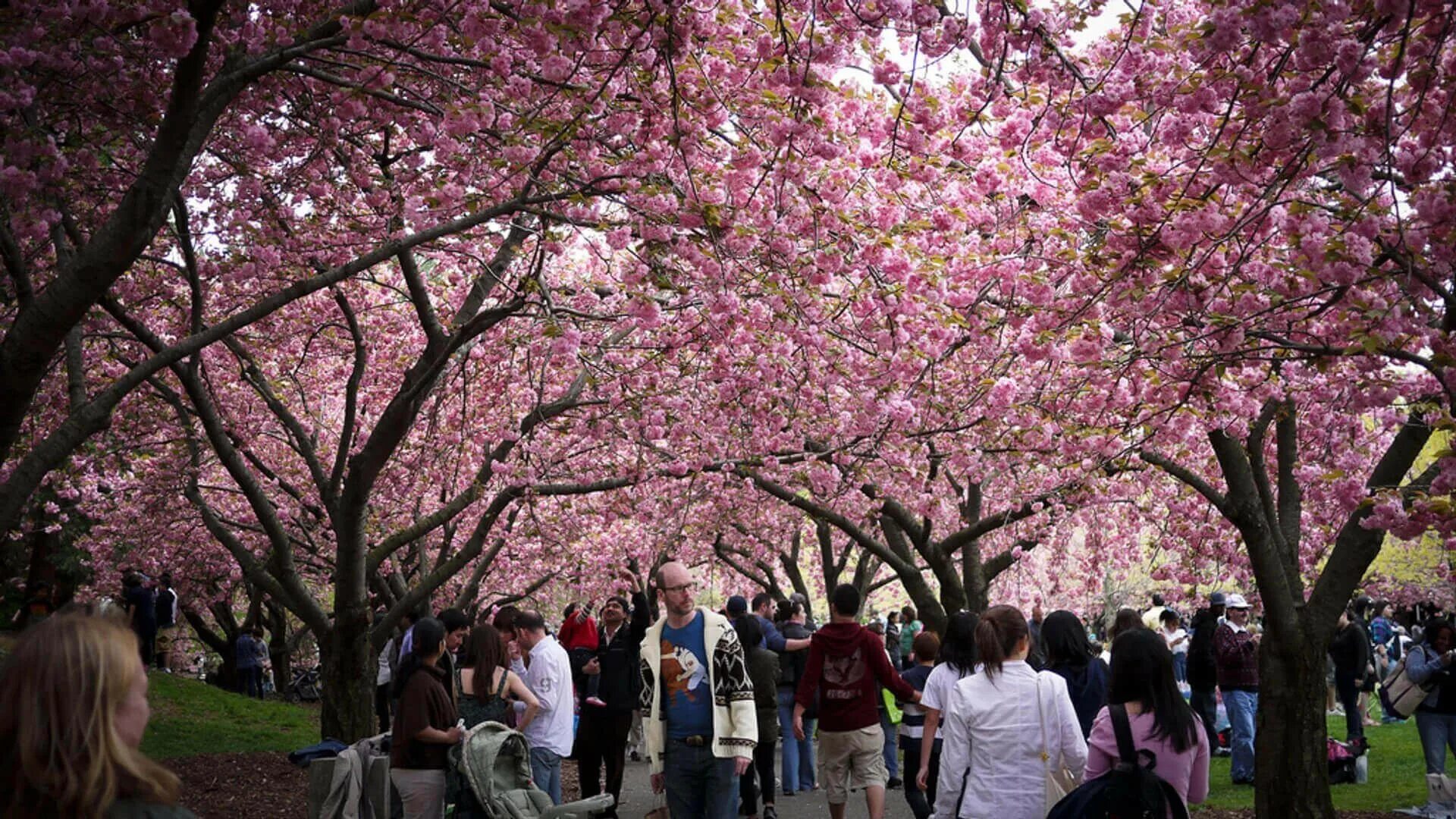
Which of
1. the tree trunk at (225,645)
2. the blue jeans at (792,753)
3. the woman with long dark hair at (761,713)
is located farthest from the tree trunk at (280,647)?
the woman with long dark hair at (761,713)

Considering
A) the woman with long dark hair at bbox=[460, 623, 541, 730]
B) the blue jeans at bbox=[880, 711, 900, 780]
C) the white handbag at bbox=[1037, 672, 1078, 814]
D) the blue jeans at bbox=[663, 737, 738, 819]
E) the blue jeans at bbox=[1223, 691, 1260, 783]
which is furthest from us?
the blue jeans at bbox=[880, 711, 900, 780]

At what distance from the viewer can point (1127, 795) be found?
16.7 ft

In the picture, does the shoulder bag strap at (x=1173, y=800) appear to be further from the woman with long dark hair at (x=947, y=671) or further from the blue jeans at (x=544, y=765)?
the blue jeans at (x=544, y=765)

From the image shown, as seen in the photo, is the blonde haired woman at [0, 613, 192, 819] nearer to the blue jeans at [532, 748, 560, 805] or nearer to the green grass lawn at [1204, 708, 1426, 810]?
the blue jeans at [532, 748, 560, 805]

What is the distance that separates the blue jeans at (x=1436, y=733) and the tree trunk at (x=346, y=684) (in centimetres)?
973

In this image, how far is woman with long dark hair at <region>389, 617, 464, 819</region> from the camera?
734cm

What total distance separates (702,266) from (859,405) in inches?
211

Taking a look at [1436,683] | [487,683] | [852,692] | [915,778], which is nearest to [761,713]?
[915,778]

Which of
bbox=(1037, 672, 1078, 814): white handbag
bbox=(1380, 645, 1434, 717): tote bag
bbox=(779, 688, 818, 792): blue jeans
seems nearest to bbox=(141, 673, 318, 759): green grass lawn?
bbox=(779, 688, 818, 792): blue jeans

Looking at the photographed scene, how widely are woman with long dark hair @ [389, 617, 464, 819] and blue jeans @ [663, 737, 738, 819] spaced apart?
52.9 inches

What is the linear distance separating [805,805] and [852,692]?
4.07 metres

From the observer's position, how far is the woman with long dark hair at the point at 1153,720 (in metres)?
5.21

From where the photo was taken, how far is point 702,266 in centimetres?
849

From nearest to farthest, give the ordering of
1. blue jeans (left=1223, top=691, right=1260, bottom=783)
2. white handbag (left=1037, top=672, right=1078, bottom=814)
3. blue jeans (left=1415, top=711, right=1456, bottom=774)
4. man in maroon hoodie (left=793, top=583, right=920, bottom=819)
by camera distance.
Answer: white handbag (left=1037, top=672, right=1078, bottom=814) < man in maroon hoodie (left=793, top=583, right=920, bottom=819) < blue jeans (left=1415, top=711, right=1456, bottom=774) < blue jeans (left=1223, top=691, right=1260, bottom=783)
